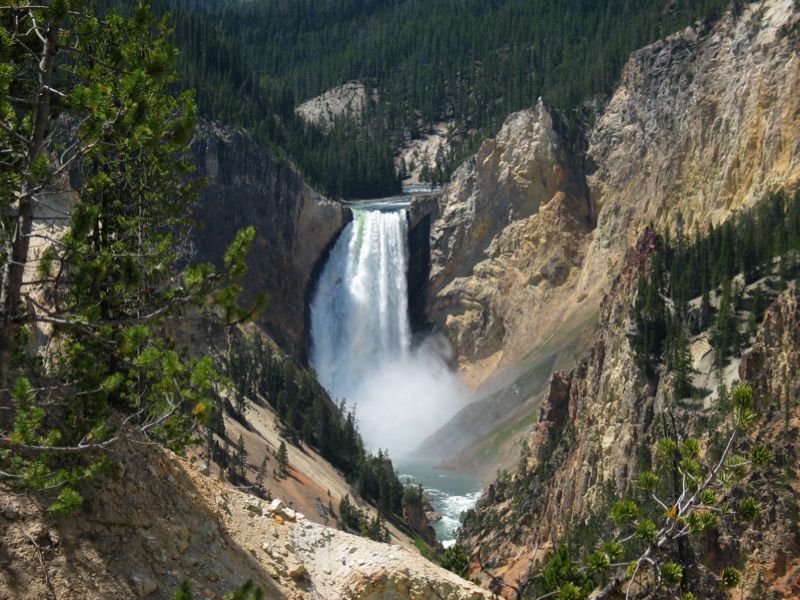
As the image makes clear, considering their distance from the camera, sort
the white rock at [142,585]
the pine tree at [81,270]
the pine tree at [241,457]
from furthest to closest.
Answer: the pine tree at [241,457] < the white rock at [142,585] < the pine tree at [81,270]

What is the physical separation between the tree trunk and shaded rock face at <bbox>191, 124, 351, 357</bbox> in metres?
77.7

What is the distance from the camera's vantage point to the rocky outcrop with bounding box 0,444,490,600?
1184 cm

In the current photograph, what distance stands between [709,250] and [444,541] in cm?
2612

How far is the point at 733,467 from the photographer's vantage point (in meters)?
11.1

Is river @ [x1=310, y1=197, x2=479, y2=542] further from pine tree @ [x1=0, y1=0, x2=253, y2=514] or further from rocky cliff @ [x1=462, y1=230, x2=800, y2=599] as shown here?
pine tree @ [x1=0, y1=0, x2=253, y2=514]

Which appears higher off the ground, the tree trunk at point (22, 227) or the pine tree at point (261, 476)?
the tree trunk at point (22, 227)

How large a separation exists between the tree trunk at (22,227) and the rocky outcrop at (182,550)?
1989 millimetres

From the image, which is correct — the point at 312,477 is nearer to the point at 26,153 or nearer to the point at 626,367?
the point at 626,367

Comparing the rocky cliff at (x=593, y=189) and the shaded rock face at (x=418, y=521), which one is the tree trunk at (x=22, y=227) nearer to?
the shaded rock face at (x=418, y=521)

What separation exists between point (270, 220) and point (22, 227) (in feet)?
291

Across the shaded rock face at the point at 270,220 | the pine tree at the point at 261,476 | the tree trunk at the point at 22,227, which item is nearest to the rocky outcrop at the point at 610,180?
the shaded rock face at the point at 270,220

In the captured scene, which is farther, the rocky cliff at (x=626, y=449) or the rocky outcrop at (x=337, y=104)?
the rocky outcrop at (x=337, y=104)

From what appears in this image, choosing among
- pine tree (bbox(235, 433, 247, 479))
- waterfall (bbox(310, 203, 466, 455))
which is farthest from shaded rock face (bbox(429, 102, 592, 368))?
pine tree (bbox(235, 433, 247, 479))

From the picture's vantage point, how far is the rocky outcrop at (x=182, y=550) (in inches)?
466
